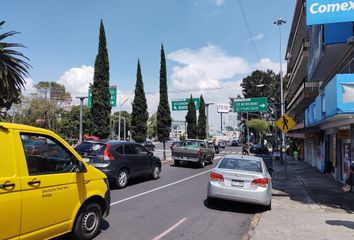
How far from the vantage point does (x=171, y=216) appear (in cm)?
908

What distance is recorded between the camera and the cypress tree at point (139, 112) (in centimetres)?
2945

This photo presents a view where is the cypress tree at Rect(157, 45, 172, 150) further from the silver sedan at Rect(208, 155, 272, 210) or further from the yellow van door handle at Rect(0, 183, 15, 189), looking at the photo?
the yellow van door handle at Rect(0, 183, 15, 189)

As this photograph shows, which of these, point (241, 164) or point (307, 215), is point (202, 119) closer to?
point (241, 164)

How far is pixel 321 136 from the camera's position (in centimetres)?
2400

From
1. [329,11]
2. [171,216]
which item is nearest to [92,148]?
[171,216]

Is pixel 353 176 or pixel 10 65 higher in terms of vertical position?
pixel 10 65

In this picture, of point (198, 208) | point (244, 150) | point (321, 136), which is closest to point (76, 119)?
point (244, 150)

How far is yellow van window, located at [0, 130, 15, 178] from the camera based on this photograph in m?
5.02

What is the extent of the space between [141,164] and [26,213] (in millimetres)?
9898

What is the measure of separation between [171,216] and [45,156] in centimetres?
412

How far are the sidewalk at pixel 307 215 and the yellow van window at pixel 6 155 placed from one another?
183 inches

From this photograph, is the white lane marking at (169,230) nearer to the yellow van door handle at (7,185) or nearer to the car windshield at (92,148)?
the yellow van door handle at (7,185)

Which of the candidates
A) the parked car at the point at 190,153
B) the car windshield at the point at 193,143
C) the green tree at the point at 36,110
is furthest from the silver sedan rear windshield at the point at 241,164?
the green tree at the point at 36,110

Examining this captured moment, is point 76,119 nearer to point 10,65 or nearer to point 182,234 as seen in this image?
point 10,65
